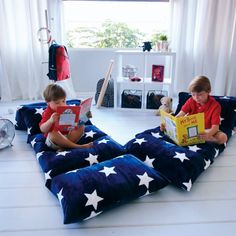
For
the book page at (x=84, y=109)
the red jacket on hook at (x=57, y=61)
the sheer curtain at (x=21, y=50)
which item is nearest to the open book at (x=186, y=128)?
the book page at (x=84, y=109)

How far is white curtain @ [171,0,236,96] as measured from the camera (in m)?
3.12

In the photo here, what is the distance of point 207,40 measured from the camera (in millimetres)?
3225

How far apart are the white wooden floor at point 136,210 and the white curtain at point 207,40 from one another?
69.0 inches

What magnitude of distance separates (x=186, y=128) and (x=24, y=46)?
2.46 meters

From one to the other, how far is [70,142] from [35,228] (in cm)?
67

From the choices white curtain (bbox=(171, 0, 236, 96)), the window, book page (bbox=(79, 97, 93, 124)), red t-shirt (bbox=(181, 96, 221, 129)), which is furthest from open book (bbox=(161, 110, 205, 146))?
the window

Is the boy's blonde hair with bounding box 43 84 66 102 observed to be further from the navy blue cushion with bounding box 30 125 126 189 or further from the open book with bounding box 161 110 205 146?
the open book with bounding box 161 110 205 146

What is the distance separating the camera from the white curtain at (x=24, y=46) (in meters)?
3.16

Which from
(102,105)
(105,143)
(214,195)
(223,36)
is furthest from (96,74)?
(214,195)

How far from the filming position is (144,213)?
4.42ft

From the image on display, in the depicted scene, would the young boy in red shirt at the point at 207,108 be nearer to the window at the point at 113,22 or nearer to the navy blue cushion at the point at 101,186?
the navy blue cushion at the point at 101,186

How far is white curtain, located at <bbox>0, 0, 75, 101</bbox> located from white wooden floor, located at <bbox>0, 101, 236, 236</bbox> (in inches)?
70.8

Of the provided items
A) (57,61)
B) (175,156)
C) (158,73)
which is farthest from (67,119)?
(158,73)

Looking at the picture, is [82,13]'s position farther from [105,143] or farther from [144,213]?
[144,213]
